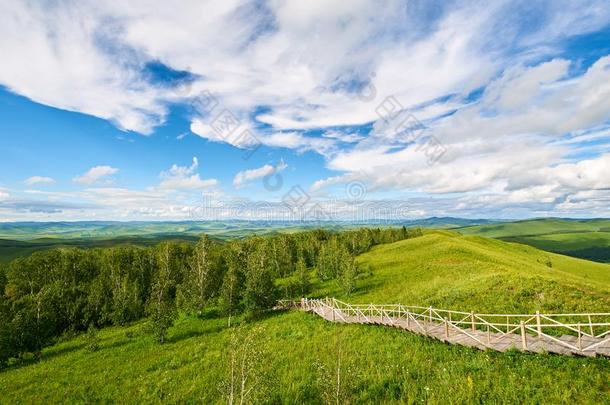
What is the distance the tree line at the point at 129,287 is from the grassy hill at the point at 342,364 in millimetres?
2982

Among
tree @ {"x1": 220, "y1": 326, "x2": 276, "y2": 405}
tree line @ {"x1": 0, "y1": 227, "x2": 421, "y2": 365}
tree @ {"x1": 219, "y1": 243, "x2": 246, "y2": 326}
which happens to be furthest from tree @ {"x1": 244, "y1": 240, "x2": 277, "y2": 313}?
tree @ {"x1": 220, "y1": 326, "x2": 276, "y2": 405}

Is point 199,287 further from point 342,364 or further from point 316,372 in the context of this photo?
point 342,364

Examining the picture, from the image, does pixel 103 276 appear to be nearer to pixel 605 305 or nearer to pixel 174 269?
pixel 174 269

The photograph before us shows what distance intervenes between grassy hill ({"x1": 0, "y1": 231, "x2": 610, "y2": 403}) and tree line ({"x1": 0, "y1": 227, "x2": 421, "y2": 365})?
2.98 m

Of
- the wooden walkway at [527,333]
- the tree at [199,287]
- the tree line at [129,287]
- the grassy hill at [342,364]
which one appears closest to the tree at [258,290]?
the tree line at [129,287]

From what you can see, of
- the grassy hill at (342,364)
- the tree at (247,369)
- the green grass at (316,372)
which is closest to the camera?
the tree at (247,369)

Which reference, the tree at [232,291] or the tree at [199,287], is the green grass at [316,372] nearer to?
the tree at [232,291]

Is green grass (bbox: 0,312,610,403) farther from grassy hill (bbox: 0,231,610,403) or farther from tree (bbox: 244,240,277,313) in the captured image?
tree (bbox: 244,240,277,313)

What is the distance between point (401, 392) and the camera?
1518 cm

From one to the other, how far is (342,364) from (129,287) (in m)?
51.5

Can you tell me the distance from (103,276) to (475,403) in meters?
68.2

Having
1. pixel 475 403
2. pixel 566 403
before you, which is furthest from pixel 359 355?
pixel 566 403

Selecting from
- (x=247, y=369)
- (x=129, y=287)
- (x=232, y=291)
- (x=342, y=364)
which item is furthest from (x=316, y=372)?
(x=129, y=287)

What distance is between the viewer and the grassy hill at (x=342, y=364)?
44.9 feet
